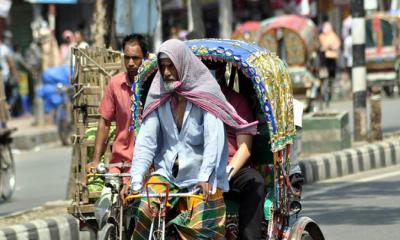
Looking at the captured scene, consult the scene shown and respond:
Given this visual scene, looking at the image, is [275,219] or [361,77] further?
[361,77]

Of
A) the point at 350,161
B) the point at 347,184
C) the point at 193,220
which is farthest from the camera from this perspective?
the point at 350,161

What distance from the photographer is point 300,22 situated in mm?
24891

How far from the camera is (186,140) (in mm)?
6996

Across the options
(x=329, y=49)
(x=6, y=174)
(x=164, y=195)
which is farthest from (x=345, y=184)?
(x=329, y=49)

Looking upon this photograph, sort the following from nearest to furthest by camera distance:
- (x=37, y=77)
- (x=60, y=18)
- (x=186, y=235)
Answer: (x=186, y=235), (x=37, y=77), (x=60, y=18)

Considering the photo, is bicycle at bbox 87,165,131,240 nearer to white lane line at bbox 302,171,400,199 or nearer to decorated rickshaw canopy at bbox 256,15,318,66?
white lane line at bbox 302,171,400,199

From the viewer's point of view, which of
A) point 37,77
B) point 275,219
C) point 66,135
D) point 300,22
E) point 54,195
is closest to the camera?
point 275,219

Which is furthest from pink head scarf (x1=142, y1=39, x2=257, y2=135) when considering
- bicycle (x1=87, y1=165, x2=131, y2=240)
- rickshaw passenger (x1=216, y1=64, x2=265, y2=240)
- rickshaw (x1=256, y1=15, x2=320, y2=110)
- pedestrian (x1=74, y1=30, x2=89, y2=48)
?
rickshaw (x1=256, y1=15, x2=320, y2=110)

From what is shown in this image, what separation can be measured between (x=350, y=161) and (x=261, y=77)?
24.9 feet

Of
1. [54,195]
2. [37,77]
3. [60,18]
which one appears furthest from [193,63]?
[60,18]

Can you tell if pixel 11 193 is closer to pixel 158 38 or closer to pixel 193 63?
pixel 193 63

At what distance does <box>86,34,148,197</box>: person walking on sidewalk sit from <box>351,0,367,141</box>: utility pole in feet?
26.9

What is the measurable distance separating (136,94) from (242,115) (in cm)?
65

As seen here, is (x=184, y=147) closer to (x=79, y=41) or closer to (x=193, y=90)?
(x=193, y=90)
